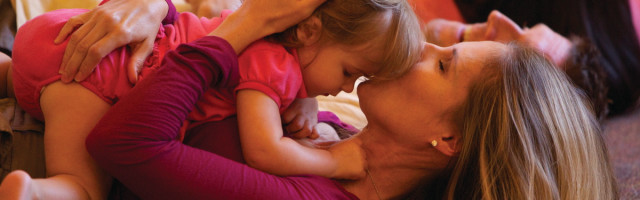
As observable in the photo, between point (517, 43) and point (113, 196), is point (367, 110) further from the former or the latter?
point (113, 196)

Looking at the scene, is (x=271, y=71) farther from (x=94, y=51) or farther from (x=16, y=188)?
(x=16, y=188)

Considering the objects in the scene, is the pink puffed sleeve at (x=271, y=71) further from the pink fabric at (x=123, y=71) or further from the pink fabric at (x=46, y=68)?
the pink fabric at (x=46, y=68)

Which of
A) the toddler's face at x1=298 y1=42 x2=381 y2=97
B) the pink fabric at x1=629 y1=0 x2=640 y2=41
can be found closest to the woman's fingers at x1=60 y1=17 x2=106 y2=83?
the toddler's face at x1=298 y1=42 x2=381 y2=97

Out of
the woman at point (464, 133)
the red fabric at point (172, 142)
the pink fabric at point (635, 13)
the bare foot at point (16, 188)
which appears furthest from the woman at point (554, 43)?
the bare foot at point (16, 188)

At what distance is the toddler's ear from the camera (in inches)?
40.4

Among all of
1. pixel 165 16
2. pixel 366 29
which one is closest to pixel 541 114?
pixel 366 29

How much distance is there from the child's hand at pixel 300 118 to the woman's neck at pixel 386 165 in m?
0.11

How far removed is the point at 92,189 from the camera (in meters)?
0.99

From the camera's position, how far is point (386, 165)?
3.88ft

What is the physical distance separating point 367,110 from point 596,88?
4.85ft

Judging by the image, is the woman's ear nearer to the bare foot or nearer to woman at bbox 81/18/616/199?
woman at bbox 81/18/616/199

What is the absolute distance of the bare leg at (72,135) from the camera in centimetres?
96

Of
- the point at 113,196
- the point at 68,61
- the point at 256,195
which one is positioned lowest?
the point at 113,196

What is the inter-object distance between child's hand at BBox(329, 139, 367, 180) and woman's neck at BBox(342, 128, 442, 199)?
0.07ft
